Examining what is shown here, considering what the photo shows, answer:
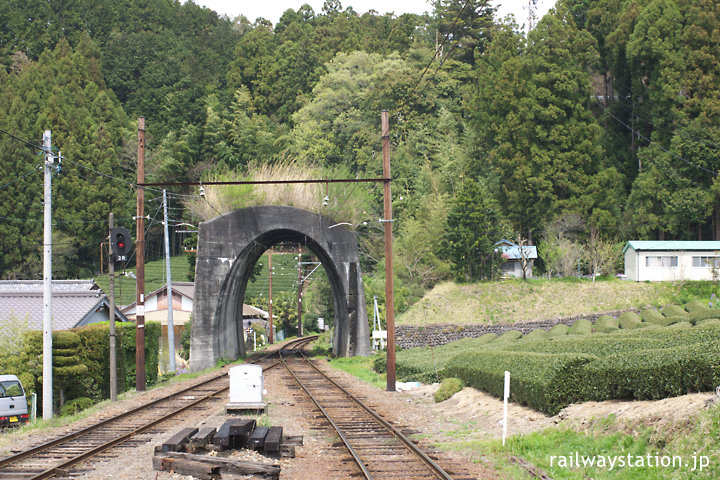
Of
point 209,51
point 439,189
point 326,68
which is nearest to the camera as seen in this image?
point 439,189

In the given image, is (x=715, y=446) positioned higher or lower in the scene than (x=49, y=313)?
lower

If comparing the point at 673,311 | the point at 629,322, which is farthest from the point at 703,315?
the point at 673,311

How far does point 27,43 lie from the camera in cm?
9481

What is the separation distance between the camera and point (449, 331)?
154 ft

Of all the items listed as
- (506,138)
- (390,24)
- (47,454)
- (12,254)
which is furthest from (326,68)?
(47,454)

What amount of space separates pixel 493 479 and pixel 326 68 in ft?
284

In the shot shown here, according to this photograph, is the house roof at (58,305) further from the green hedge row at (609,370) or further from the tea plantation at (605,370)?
A: the green hedge row at (609,370)

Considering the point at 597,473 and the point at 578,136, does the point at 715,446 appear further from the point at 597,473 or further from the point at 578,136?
the point at 578,136

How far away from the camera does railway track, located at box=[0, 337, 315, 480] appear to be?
11.1 meters

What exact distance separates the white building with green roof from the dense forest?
326 centimetres

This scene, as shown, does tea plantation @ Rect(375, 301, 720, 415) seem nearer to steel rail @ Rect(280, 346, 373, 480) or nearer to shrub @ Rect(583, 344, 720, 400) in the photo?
shrub @ Rect(583, 344, 720, 400)

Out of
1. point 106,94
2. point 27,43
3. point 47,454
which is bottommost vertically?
point 47,454

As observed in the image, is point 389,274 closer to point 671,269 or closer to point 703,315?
point 703,315

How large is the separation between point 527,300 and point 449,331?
704cm
